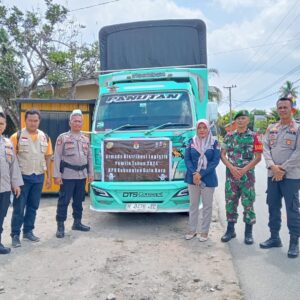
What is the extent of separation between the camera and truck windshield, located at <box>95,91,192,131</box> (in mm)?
6680

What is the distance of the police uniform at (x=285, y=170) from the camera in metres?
5.02

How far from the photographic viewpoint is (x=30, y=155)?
218 inches

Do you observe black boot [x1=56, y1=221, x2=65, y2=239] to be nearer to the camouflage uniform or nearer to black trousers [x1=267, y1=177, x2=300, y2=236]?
the camouflage uniform

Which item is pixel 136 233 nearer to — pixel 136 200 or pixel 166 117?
pixel 136 200

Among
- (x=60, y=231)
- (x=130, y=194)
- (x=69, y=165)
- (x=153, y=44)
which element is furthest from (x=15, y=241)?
(x=153, y=44)

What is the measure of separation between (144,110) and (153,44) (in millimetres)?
2191

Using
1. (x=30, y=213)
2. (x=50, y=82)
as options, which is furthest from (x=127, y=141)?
(x=50, y=82)

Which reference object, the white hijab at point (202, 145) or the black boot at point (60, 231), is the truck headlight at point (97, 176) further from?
the white hijab at point (202, 145)

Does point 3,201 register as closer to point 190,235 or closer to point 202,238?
point 190,235

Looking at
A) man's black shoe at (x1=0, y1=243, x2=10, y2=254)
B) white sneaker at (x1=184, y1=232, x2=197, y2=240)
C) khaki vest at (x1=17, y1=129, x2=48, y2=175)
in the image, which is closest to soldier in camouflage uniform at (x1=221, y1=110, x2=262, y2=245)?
white sneaker at (x1=184, y1=232, x2=197, y2=240)

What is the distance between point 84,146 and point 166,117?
59.5 inches

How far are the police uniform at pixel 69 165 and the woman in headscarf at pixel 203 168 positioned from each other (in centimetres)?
160

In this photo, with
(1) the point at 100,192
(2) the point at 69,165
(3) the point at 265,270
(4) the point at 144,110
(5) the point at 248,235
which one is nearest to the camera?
(3) the point at 265,270

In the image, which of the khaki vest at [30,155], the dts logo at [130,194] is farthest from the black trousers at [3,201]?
the dts logo at [130,194]
